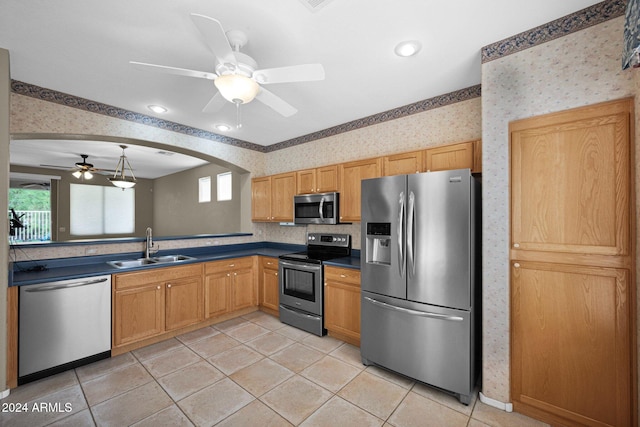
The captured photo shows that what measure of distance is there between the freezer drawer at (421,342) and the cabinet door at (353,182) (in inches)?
43.0

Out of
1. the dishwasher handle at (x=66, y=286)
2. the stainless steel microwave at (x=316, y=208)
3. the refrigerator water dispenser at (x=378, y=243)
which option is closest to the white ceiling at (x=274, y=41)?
the stainless steel microwave at (x=316, y=208)

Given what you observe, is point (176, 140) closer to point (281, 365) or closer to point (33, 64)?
point (33, 64)

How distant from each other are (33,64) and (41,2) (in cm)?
98

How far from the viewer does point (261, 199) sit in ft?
15.0

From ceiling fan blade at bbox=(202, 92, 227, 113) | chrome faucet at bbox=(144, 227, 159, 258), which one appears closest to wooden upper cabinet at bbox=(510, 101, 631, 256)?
ceiling fan blade at bbox=(202, 92, 227, 113)

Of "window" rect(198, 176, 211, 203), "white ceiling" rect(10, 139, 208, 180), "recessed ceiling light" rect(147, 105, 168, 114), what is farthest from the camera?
"window" rect(198, 176, 211, 203)

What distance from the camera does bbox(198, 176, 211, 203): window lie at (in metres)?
6.93

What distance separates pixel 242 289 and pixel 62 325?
1.93 m

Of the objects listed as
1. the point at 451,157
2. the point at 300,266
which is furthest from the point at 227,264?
the point at 451,157

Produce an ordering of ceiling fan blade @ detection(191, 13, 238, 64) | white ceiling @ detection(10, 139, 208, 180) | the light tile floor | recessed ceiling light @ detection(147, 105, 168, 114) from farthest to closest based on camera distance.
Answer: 1. white ceiling @ detection(10, 139, 208, 180)
2. recessed ceiling light @ detection(147, 105, 168, 114)
3. the light tile floor
4. ceiling fan blade @ detection(191, 13, 238, 64)

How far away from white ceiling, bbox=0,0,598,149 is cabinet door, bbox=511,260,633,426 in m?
1.71

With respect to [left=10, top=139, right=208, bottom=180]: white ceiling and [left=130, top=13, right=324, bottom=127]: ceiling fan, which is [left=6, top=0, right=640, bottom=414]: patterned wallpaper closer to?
[left=130, top=13, right=324, bottom=127]: ceiling fan

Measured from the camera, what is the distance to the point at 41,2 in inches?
64.6

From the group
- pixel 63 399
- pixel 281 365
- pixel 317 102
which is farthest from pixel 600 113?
pixel 63 399
